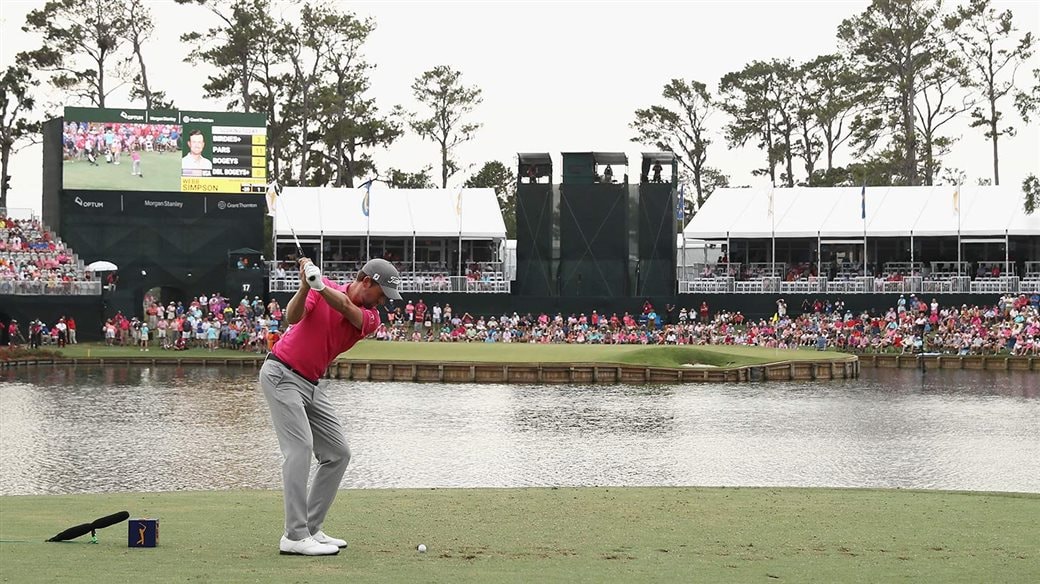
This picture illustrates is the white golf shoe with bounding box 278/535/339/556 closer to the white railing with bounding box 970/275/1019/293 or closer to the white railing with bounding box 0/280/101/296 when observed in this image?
the white railing with bounding box 0/280/101/296

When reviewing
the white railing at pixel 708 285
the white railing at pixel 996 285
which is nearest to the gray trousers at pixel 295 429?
the white railing at pixel 708 285

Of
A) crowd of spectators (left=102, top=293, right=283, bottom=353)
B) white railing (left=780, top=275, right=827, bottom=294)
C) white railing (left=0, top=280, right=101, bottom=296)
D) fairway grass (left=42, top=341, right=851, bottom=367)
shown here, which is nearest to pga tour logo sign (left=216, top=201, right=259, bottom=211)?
crowd of spectators (left=102, top=293, right=283, bottom=353)

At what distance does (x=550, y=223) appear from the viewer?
2381 inches

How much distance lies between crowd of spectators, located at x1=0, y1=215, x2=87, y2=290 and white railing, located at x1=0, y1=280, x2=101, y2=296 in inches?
7.1

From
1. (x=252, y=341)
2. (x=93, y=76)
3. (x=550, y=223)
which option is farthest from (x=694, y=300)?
(x=93, y=76)

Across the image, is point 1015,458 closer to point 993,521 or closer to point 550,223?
point 993,521

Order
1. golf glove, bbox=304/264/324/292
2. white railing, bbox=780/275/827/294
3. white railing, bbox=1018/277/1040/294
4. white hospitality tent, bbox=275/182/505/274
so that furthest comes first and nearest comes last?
white hospitality tent, bbox=275/182/505/274 → white railing, bbox=780/275/827/294 → white railing, bbox=1018/277/1040/294 → golf glove, bbox=304/264/324/292

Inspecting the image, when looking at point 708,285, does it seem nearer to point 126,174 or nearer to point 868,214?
point 868,214

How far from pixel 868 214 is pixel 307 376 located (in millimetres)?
54223

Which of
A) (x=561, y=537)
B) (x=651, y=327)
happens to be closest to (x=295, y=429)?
(x=561, y=537)

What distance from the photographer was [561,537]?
1039cm

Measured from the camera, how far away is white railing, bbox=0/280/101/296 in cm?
4969

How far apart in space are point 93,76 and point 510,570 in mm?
65520

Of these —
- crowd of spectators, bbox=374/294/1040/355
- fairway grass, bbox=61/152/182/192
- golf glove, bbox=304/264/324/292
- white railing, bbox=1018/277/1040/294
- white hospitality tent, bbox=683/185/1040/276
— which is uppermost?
fairway grass, bbox=61/152/182/192
